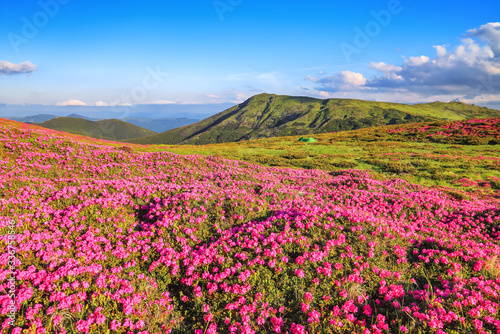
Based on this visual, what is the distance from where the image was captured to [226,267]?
6852mm

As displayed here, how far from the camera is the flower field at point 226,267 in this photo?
519 cm

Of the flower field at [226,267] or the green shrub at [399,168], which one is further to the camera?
the green shrub at [399,168]

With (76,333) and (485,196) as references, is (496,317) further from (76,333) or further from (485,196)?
(485,196)

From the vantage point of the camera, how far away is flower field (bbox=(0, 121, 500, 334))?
5.19m

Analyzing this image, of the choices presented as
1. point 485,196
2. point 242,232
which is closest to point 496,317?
point 242,232

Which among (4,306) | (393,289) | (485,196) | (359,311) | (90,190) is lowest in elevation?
(485,196)

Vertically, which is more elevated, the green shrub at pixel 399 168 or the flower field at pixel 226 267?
the flower field at pixel 226 267

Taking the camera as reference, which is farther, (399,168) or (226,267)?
(399,168)

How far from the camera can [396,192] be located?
16.6 meters

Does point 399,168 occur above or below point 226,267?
below

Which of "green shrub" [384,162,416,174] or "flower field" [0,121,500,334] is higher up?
"flower field" [0,121,500,334]

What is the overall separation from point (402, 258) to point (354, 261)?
6.18ft

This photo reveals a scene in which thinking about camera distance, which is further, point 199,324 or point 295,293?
point 295,293

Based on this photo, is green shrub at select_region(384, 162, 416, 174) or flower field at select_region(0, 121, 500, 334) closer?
flower field at select_region(0, 121, 500, 334)
